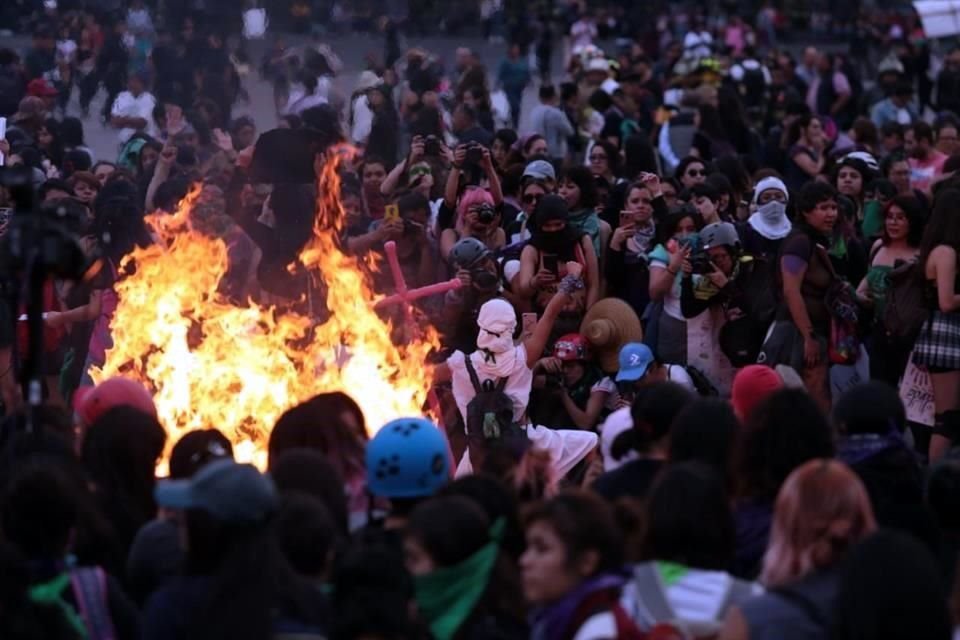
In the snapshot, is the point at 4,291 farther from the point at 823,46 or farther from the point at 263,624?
the point at 823,46

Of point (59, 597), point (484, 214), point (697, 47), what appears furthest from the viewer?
point (697, 47)

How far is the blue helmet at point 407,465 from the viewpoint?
593 cm

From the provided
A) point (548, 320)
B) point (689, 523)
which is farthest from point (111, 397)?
point (548, 320)

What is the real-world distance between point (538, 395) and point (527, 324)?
0.51m

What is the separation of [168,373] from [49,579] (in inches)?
159

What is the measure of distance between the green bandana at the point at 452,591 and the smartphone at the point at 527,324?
475 centimetres

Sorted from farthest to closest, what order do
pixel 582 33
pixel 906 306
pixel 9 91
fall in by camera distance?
pixel 582 33, pixel 9 91, pixel 906 306

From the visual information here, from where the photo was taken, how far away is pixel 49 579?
5391 millimetres

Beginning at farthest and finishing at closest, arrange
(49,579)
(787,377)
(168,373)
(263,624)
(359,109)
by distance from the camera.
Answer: (359,109), (168,373), (787,377), (49,579), (263,624)

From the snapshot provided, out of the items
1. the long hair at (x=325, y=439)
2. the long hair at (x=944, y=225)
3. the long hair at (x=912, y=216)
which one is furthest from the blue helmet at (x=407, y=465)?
the long hair at (x=912, y=216)

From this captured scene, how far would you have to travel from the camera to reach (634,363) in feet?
29.7

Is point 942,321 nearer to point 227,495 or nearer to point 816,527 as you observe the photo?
point 816,527

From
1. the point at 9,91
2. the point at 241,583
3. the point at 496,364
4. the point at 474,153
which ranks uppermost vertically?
the point at 9,91

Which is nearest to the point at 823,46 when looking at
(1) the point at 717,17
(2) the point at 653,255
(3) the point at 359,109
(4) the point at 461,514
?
(1) the point at 717,17
